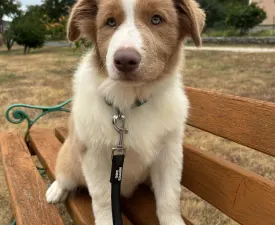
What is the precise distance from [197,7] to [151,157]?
929mm

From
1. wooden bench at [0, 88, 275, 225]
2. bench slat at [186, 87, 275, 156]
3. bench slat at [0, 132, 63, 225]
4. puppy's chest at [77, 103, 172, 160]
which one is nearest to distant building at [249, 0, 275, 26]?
bench slat at [0, 132, 63, 225]

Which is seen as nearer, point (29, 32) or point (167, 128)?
point (167, 128)

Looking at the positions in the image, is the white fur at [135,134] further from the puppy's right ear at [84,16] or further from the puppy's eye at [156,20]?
the puppy's eye at [156,20]

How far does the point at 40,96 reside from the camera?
8.19 meters

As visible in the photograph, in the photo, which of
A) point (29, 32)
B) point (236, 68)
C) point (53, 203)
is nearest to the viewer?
point (53, 203)

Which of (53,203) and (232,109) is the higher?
(232,109)

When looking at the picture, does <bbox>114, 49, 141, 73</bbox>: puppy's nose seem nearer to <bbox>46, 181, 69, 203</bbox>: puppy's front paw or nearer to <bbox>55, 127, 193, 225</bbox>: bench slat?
<bbox>55, 127, 193, 225</bbox>: bench slat

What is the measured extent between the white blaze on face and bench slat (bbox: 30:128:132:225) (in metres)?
0.97

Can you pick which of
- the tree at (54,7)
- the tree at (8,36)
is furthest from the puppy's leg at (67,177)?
the tree at (54,7)

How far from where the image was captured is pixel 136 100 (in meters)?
2.23

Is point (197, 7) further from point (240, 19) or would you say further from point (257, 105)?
point (240, 19)

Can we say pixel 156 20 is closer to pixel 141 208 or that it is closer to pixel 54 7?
pixel 141 208

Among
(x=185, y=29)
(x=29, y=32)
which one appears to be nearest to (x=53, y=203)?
(x=185, y=29)

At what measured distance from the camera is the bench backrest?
73.0 inches
